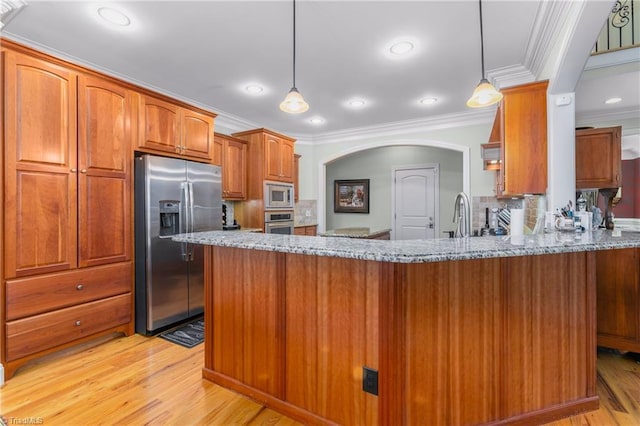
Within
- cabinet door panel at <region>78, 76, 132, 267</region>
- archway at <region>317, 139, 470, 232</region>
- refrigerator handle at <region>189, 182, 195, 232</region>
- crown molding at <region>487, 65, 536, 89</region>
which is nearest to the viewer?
cabinet door panel at <region>78, 76, 132, 267</region>

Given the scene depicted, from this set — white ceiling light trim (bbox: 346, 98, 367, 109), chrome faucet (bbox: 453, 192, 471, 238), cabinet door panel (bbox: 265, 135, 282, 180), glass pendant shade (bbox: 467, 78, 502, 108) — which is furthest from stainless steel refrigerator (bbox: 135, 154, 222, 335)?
glass pendant shade (bbox: 467, 78, 502, 108)

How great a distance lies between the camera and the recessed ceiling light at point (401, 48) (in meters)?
2.57

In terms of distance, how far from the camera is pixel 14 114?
209 cm

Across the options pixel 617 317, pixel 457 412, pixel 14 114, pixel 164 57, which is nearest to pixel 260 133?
pixel 164 57

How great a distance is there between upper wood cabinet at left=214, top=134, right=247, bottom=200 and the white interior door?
342 cm

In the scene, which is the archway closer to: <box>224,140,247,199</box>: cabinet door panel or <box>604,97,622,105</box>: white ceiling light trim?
<box>604,97,622,105</box>: white ceiling light trim

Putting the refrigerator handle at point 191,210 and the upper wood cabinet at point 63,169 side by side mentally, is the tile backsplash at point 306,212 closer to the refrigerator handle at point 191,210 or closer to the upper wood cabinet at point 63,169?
the refrigerator handle at point 191,210

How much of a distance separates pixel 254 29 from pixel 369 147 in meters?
3.36

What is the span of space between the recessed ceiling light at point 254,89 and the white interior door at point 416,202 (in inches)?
149

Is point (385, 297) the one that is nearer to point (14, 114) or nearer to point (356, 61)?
point (356, 61)

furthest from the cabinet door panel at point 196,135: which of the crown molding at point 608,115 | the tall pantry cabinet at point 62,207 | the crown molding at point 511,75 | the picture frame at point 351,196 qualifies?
the crown molding at point 608,115

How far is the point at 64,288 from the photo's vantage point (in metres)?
2.36

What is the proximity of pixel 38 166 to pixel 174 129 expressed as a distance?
48.0 inches

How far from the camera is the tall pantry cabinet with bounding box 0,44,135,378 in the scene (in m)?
2.09
